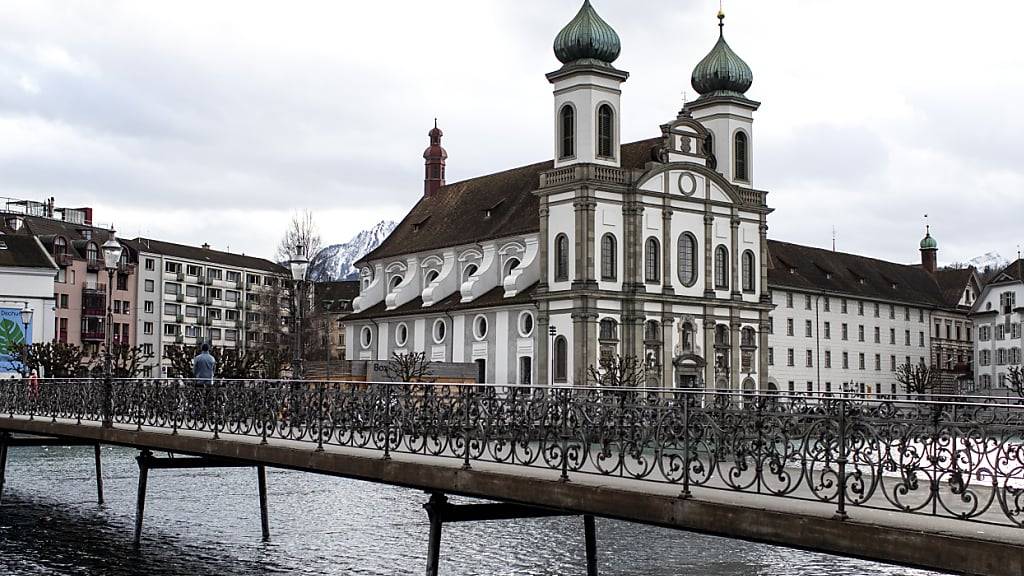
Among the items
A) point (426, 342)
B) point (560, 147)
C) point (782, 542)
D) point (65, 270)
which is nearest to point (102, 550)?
point (782, 542)

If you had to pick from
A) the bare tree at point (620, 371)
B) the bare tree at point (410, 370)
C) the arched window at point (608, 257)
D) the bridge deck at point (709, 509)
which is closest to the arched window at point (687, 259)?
the arched window at point (608, 257)

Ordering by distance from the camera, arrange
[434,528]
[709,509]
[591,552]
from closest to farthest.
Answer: [709,509], [434,528], [591,552]

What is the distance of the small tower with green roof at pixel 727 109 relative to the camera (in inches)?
2874

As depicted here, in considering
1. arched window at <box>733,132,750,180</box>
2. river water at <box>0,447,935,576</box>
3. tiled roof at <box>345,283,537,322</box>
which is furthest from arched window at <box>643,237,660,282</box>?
river water at <box>0,447,935,576</box>

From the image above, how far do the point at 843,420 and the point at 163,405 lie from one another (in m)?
15.6

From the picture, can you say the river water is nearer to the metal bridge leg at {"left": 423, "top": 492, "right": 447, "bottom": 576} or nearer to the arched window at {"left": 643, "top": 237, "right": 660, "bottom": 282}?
the metal bridge leg at {"left": 423, "top": 492, "right": 447, "bottom": 576}

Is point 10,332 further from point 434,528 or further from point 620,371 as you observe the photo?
point 434,528

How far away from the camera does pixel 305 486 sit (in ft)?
121

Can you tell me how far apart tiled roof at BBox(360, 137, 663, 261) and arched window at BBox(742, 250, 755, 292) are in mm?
8177

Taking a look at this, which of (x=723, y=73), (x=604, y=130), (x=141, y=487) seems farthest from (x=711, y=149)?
(x=141, y=487)

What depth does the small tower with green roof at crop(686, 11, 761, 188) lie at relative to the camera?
73.0 metres

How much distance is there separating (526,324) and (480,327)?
428cm

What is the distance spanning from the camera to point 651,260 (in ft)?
221

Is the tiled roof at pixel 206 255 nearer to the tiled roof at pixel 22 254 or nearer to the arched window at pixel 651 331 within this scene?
the tiled roof at pixel 22 254
